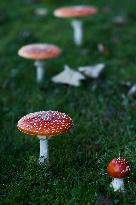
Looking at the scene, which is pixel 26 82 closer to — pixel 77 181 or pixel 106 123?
pixel 106 123

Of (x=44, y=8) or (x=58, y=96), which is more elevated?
(x=44, y=8)

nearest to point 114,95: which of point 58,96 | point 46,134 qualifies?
point 58,96

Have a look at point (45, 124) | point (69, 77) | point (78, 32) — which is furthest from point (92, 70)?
point (45, 124)

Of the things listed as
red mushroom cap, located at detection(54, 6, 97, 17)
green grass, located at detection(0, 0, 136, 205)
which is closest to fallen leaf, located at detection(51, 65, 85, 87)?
green grass, located at detection(0, 0, 136, 205)

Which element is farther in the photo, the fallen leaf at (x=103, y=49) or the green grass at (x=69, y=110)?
the fallen leaf at (x=103, y=49)

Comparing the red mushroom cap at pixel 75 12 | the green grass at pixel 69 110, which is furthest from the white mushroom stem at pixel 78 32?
the red mushroom cap at pixel 75 12

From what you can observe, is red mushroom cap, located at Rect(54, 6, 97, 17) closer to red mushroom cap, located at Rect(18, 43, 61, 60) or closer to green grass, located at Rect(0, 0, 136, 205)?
green grass, located at Rect(0, 0, 136, 205)

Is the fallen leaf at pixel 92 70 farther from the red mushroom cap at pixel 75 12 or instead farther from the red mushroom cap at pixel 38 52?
the red mushroom cap at pixel 75 12
